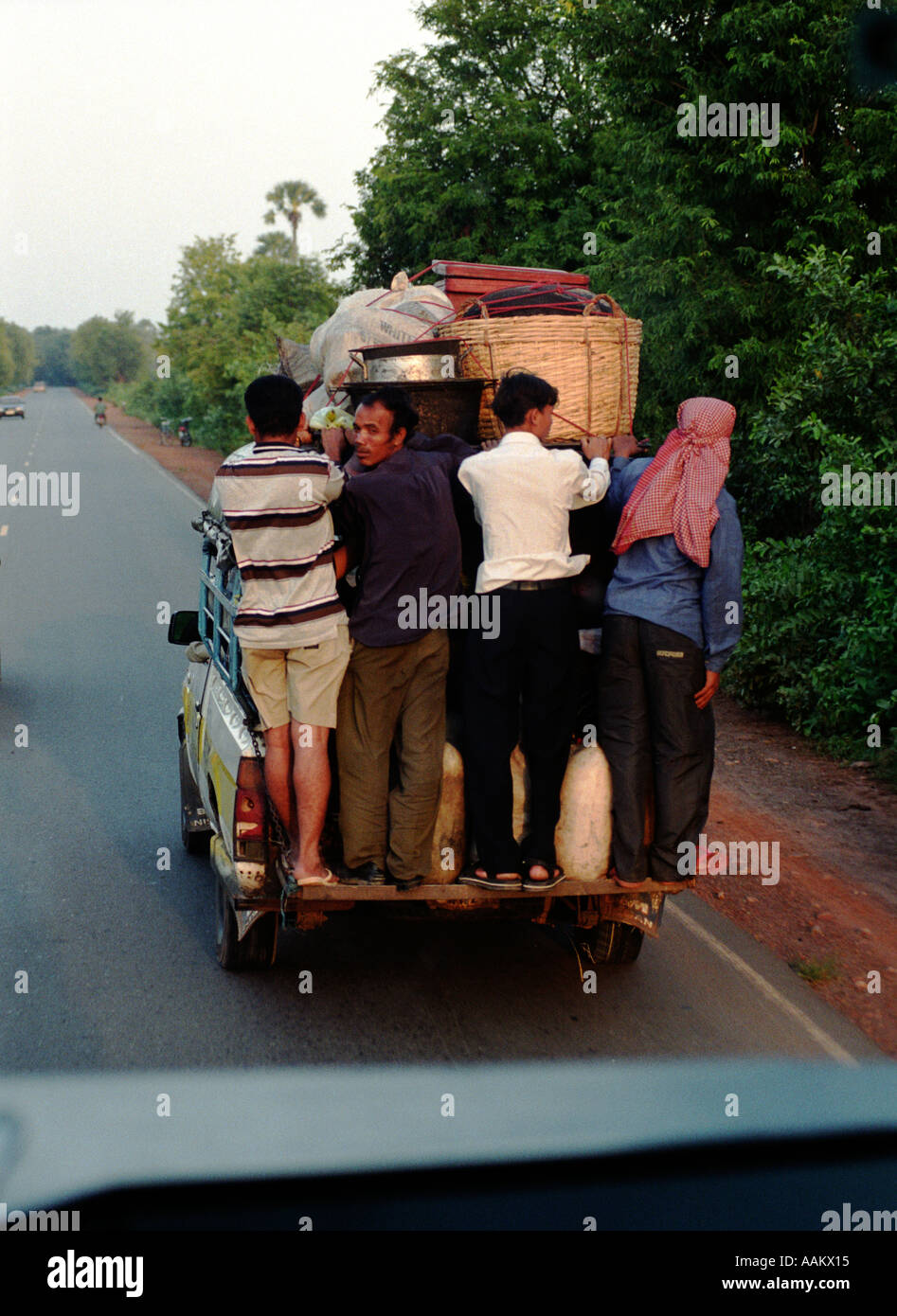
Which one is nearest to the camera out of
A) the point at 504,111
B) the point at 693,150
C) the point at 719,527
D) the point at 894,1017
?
the point at 719,527

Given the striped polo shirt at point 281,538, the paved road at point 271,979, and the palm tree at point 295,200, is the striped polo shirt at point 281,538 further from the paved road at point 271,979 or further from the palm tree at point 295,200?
the palm tree at point 295,200

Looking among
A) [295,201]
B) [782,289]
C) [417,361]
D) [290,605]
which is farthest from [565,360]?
[295,201]

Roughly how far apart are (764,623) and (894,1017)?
4.98m

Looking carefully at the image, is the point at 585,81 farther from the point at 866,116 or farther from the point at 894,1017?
the point at 894,1017

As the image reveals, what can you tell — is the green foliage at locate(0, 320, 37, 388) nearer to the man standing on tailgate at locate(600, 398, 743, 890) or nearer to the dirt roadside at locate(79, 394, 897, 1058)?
the dirt roadside at locate(79, 394, 897, 1058)

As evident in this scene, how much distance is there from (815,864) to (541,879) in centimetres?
284

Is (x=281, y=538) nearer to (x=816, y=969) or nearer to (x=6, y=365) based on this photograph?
(x=816, y=969)

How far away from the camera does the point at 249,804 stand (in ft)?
15.3

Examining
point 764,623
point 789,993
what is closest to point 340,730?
point 789,993

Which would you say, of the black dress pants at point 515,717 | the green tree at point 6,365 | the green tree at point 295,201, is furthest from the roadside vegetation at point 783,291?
the green tree at point 6,365

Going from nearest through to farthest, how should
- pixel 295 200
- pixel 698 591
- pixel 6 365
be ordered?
1. pixel 698 591
2. pixel 295 200
3. pixel 6 365

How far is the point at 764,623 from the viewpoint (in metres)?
9.73

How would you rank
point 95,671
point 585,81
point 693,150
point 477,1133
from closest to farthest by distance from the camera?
point 477,1133, point 95,671, point 693,150, point 585,81

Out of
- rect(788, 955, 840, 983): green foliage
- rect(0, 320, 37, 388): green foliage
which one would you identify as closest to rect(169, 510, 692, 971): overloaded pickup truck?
rect(788, 955, 840, 983): green foliage
